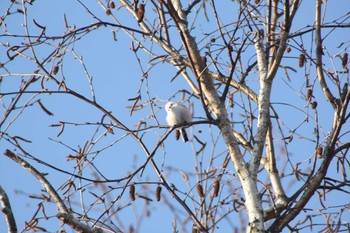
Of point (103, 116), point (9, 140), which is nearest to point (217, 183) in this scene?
point (103, 116)

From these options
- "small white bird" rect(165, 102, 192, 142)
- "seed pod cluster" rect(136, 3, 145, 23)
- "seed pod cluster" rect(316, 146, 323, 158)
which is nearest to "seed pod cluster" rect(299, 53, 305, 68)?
"seed pod cluster" rect(316, 146, 323, 158)

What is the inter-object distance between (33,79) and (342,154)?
6.31 ft

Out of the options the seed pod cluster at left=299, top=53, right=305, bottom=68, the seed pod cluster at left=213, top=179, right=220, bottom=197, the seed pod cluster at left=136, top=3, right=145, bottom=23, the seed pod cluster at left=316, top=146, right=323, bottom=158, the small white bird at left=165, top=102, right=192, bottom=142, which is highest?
the small white bird at left=165, top=102, right=192, bottom=142

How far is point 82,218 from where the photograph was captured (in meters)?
3.01

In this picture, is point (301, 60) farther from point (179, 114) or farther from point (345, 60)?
point (179, 114)

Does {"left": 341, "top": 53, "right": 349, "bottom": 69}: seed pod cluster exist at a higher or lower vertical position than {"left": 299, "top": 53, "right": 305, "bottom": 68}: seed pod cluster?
lower

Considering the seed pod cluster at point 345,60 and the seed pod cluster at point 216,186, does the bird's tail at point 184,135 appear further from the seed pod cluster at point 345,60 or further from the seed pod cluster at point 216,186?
the seed pod cluster at point 345,60

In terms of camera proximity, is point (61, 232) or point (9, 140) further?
point (61, 232)

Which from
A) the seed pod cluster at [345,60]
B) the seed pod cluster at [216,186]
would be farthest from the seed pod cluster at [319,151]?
the seed pod cluster at [216,186]

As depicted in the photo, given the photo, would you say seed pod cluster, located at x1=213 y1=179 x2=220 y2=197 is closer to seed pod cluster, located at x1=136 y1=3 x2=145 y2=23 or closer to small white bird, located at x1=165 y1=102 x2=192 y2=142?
seed pod cluster, located at x1=136 y1=3 x2=145 y2=23

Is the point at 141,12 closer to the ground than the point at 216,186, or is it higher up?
higher up

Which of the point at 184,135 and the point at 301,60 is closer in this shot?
the point at 301,60

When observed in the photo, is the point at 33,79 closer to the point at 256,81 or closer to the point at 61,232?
the point at 61,232

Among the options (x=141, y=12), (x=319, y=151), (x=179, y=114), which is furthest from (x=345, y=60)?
(x=179, y=114)
